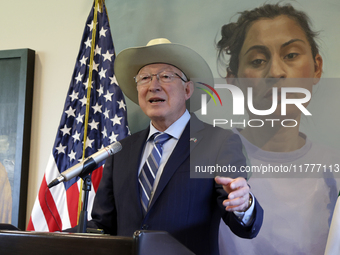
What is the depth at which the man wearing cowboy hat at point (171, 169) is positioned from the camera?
159 cm

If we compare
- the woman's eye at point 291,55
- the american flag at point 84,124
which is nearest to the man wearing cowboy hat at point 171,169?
the american flag at point 84,124

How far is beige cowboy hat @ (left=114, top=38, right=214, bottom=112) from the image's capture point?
6.48 ft

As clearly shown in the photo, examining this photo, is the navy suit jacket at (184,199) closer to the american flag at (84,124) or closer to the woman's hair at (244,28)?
the american flag at (84,124)

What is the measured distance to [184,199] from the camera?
162 centimetres

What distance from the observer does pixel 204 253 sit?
159cm

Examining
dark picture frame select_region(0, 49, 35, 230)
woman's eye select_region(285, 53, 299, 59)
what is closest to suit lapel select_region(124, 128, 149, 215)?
woman's eye select_region(285, 53, 299, 59)

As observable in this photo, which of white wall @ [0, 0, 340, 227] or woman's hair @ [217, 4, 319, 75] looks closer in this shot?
woman's hair @ [217, 4, 319, 75]

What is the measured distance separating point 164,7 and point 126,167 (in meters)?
1.25

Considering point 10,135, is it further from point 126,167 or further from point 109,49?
point 126,167

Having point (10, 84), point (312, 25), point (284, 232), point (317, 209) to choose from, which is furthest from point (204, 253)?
point (10, 84)
